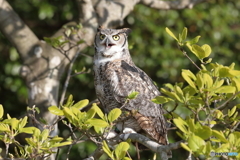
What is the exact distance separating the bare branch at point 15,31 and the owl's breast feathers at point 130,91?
67cm

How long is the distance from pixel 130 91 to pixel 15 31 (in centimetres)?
99

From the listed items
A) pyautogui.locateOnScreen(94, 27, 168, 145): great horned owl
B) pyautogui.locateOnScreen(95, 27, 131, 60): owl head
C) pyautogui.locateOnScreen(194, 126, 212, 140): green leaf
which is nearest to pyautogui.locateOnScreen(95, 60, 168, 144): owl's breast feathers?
pyautogui.locateOnScreen(94, 27, 168, 145): great horned owl

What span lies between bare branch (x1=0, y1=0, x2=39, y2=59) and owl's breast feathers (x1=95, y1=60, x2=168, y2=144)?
67cm

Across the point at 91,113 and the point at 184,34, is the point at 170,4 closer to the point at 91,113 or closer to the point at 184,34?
the point at 184,34

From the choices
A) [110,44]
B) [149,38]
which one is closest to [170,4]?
[149,38]

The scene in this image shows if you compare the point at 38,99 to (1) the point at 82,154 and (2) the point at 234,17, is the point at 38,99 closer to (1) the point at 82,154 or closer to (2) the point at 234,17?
(1) the point at 82,154

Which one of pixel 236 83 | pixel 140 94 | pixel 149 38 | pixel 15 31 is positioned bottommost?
pixel 149 38

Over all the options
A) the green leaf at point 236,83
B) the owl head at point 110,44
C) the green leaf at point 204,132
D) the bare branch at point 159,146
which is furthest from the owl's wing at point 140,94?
the green leaf at point 204,132

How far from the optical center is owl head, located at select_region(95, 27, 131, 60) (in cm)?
280

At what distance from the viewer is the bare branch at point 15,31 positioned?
117 inches

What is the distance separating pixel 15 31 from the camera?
2996mm

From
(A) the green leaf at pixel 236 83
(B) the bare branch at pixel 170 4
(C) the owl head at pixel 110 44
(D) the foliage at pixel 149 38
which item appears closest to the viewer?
(A) the green leaf at pixel 236 83

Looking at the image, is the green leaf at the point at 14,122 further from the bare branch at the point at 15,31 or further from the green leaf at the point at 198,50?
the bare branch at the point at 15,31

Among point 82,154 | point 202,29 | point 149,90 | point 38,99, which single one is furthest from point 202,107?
point 202,29
